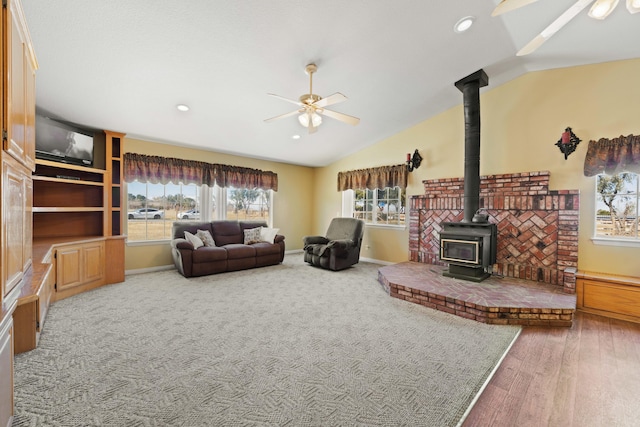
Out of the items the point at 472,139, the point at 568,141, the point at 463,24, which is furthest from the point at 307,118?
the point at 568,141

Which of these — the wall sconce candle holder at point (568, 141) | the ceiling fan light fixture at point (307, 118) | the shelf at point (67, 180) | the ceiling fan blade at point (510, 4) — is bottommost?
the shelf at point (67, 180)

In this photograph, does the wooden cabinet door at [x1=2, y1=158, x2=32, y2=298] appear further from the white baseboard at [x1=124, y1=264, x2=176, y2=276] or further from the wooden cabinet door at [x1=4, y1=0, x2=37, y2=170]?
the white baseboard at [x1=124, y1=264, x2=176, y2=276]

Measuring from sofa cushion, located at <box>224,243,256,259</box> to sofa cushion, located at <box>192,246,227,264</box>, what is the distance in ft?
0.37

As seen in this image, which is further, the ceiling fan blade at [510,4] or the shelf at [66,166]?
the shelf at [66,166]

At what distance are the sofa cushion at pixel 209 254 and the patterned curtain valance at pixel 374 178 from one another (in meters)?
3.19

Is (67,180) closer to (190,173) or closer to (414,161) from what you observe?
(190,173)

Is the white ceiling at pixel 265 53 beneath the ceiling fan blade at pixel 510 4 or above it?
above

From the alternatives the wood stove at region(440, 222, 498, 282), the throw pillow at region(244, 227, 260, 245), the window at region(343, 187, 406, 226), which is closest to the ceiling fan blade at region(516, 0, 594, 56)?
the wood stove at region(440, 222, 498, 282)

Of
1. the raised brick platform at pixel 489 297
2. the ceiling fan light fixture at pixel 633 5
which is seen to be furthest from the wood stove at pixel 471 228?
the ceiling fan light fixture at pixel 633 5

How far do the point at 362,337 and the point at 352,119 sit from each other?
2519 millimetres

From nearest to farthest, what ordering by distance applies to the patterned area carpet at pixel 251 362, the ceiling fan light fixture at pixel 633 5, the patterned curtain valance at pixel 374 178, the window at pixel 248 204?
the patterned area carpet at pixel 251 362 → the ceiling fan light fixture at pixel 633 5 → the patterned curtain valance at pixel 374 178 → the window at pixel 248 204

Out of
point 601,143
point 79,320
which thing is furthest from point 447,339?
point 79,320

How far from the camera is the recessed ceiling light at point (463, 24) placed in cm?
279

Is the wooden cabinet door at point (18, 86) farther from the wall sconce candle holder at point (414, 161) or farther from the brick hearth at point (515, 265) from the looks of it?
the wall sconce candle holder at point (414, 161)
